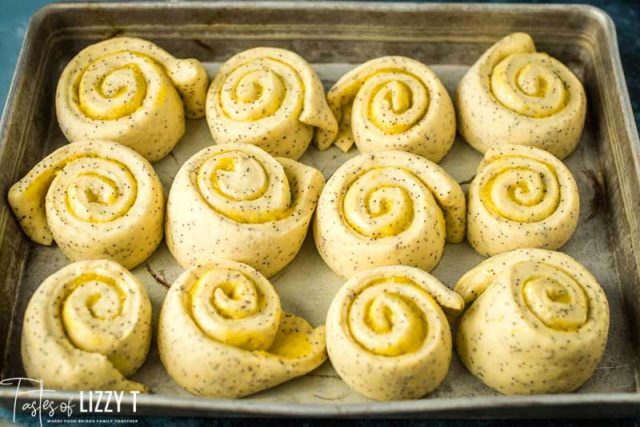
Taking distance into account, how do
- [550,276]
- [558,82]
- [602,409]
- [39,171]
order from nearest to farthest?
[602,409], [550,276], [39,171], [558,82]

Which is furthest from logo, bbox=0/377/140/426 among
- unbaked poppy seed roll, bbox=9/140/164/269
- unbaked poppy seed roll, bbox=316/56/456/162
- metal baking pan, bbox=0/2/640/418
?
unbaked poppy seed roll, bbox=316/56/456/162

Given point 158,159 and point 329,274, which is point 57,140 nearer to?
point 158,159

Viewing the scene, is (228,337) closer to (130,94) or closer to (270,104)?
(270,104)

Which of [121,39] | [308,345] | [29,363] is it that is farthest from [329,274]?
[121,39]

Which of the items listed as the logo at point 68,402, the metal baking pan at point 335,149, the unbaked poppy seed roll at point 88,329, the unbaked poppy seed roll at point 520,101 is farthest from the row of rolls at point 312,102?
the logo at point 68,402

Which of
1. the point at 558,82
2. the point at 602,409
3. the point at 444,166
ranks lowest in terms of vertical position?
the point at 602,409

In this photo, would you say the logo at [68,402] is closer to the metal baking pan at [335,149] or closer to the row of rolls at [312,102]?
the metal baking pan at [335,149]
